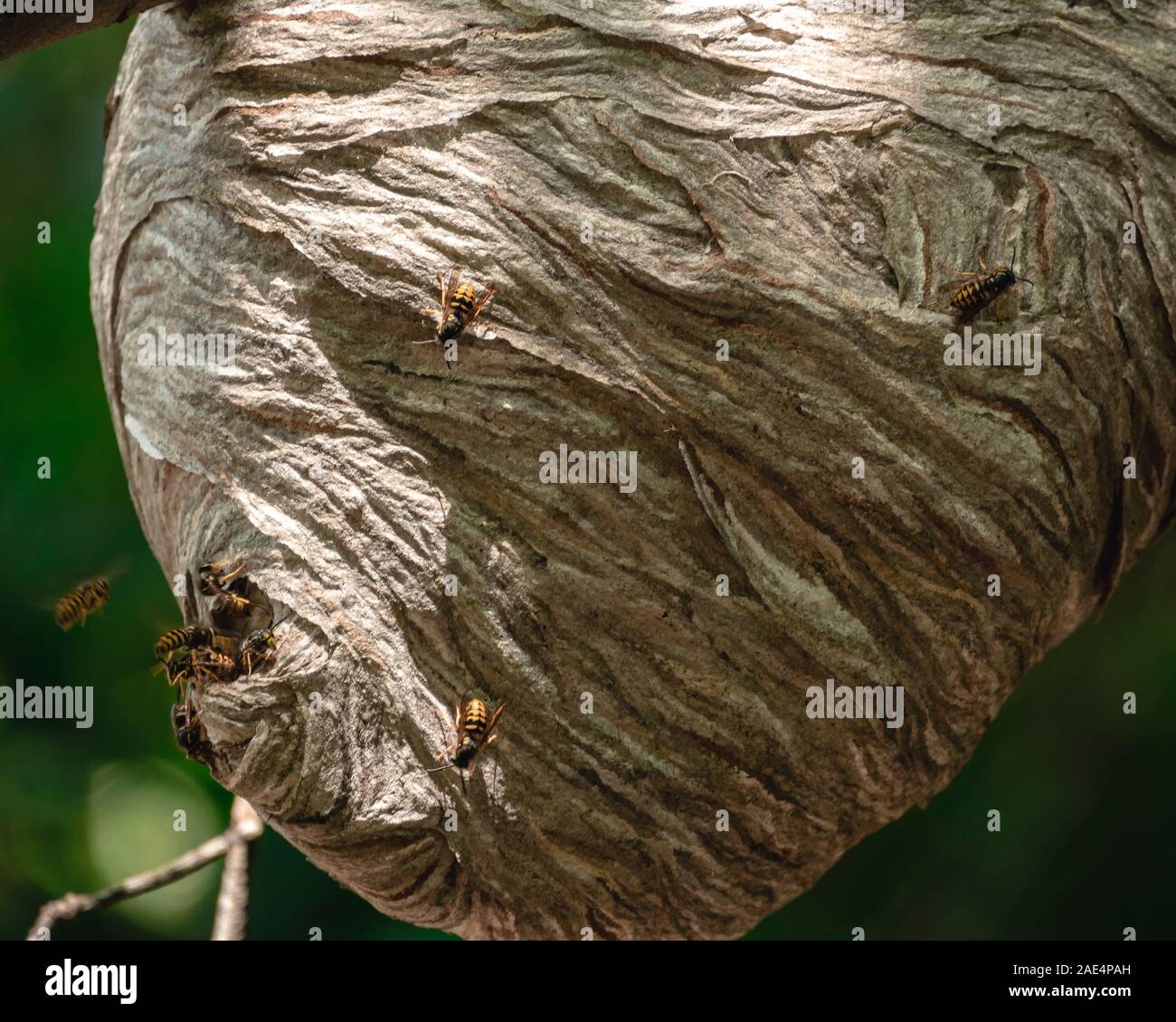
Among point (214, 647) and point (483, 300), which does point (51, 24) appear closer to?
point (483, 300)

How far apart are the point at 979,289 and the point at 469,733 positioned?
4.04ft

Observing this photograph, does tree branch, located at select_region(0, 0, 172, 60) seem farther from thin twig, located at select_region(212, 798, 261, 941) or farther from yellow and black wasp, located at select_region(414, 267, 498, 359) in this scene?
thin twig, located at select_region(212, 798, 261, 941)

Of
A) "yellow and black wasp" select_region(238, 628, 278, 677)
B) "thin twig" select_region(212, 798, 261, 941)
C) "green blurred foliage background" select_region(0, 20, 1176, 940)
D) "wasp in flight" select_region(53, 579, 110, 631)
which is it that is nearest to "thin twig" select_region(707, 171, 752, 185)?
"yellow and black wasp" select_region(238, 628, 278, 677)

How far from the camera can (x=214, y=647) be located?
2666mm

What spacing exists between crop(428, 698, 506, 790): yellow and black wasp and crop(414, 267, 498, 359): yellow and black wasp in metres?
0.67

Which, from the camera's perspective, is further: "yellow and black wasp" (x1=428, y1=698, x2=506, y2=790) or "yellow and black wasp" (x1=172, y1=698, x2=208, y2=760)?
"yellow and black wasp" (x1=172, y1=698, x2=208, y2=760)

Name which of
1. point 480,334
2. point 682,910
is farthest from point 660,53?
point 682,910

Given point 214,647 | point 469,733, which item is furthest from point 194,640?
point 469,733

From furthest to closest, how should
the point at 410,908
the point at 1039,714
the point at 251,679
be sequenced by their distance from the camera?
the point at 1039,714 → the point at 410,908 → the point at 251,679

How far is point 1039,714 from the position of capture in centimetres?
427

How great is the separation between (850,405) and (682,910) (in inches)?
41.9

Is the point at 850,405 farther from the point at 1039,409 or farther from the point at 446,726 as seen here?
the point at 446,726

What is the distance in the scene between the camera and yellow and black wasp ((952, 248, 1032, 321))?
8.63ft

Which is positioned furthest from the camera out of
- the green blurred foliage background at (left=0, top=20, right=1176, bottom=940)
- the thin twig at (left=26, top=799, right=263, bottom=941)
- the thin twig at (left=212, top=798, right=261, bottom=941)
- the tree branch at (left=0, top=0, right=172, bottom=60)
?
the green blurred foliage background at (left=0, top=20, right=1176, bottom=940)
